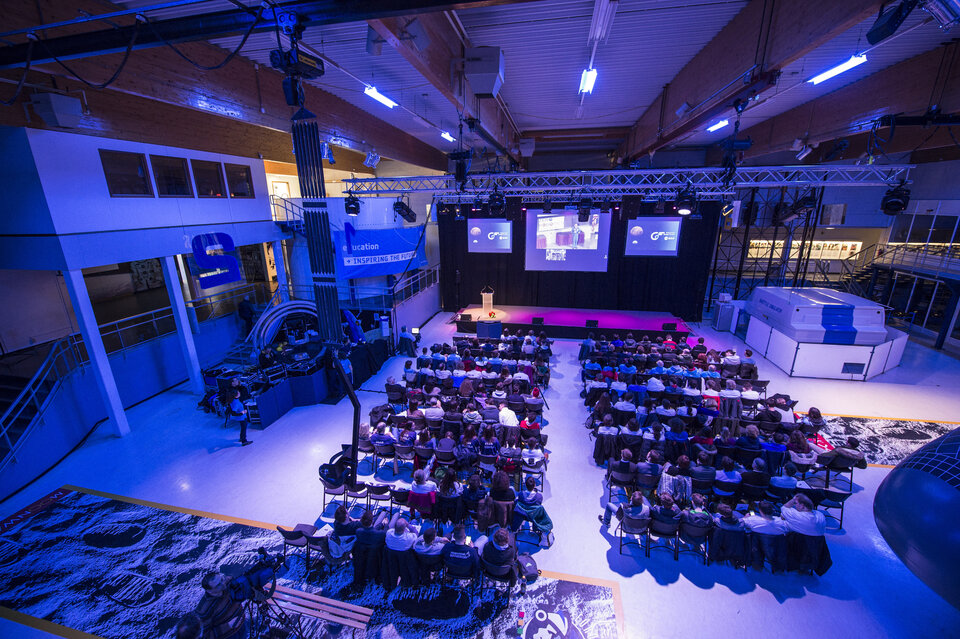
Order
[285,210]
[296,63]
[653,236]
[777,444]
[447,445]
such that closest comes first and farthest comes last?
[296,63], [447,445], [777,444], [285,210], [653,236]

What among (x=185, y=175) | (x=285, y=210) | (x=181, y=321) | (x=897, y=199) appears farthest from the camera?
(x=285, y=210)

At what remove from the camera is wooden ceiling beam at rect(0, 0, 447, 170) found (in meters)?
4.37

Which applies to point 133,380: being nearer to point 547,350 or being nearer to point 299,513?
point 299,513

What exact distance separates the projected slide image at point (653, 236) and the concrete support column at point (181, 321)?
1538cm

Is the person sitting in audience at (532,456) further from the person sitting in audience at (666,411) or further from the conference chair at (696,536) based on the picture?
the person sitting in audience at (666,411)

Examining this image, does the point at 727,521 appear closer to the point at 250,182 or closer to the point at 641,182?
the point at 641,182

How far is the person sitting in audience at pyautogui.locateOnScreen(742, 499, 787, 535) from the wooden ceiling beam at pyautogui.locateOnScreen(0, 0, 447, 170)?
9.58m

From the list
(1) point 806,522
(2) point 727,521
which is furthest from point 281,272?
(1) point 806,522

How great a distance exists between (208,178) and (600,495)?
1245cm

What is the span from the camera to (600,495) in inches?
250

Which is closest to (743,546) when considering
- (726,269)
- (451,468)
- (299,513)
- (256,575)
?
(451,468)

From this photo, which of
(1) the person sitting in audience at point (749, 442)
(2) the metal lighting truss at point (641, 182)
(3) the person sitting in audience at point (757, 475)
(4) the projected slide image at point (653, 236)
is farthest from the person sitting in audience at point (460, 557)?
(4) the projected slide image at point (653, 236)

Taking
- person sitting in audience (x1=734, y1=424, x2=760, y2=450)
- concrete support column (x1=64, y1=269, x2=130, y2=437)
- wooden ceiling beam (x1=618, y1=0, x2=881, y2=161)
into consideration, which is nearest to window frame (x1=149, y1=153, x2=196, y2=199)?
concrete support column (x1=64, y1=269, x2=130, y2=437)

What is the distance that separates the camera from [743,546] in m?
4.86
